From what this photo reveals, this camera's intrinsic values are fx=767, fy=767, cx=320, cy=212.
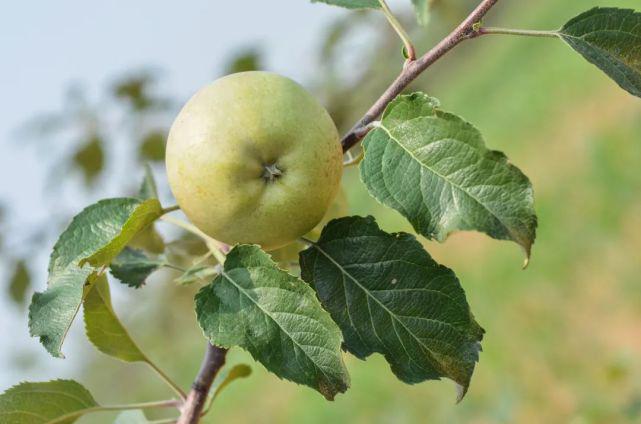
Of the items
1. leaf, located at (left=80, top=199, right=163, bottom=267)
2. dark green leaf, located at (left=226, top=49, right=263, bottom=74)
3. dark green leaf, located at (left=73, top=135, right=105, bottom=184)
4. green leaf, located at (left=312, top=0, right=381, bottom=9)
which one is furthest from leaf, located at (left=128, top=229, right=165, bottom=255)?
dark green leaf, located at (left=73, top=135, right=105, bottom=184)

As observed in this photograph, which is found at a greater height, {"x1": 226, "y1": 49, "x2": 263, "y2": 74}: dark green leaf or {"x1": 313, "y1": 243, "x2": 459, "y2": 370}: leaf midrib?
{"x1": 313, "y1": 243, "x2": 459, "y2": 370}: leaf midrib

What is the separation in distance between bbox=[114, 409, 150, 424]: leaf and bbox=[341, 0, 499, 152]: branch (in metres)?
0.39

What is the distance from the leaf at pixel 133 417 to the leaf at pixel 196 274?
0.20 metres

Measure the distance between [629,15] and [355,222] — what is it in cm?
30

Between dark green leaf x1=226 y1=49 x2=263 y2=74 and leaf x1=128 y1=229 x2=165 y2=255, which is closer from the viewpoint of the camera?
leaf x1=128 y1=229 x2=165 y2=255

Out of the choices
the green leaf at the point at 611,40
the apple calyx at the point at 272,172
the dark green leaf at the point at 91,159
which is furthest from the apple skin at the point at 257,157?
the dark green leaf at the point at 91,159

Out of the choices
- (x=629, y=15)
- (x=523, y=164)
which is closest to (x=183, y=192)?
(x=629, y=15)

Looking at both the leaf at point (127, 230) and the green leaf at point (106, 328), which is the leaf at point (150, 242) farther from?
the leaf at point (127, 230)

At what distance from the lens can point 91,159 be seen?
1882mm

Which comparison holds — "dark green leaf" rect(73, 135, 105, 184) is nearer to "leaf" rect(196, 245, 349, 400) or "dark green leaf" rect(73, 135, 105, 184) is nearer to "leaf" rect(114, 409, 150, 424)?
"leaf" rect(114, 409, 150, 424)

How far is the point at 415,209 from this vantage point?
23.5 inches

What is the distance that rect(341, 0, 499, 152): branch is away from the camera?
2.20 feet

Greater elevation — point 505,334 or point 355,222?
point 355,222

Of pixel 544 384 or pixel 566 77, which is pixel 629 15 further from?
pixel 566 77
